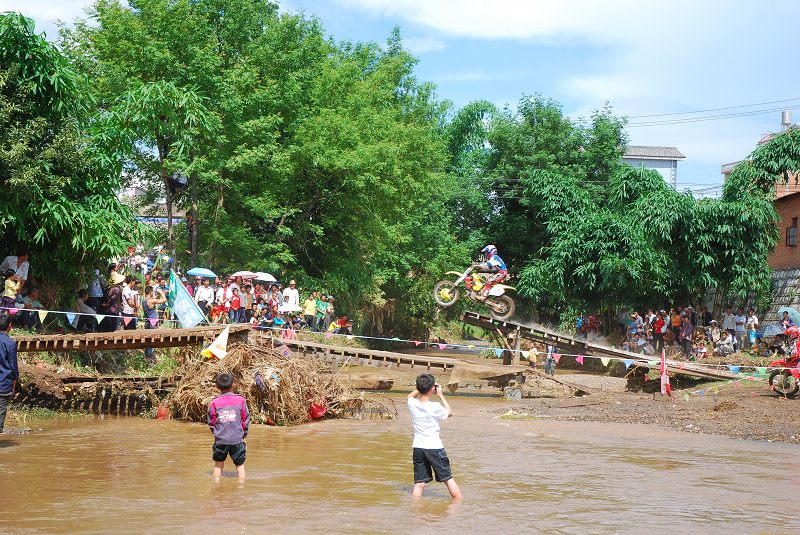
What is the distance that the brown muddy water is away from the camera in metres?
9.30

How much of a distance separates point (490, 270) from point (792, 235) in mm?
15006

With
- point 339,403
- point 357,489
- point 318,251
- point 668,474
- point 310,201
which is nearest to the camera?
point 357,489

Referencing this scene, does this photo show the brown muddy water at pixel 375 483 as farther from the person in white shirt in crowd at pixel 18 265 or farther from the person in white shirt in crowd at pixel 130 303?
the person in white shirt in crowd at pixel 130 303

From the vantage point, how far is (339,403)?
1845 cm

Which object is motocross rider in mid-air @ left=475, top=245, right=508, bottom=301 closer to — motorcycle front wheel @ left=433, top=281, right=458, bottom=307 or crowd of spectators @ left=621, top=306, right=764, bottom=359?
motorcycle front wheel @ left=433, top=281, right=458, bottom=307

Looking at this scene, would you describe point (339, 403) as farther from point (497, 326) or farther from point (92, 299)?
point (497, 326)

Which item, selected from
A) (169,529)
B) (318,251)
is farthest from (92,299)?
(318,251)

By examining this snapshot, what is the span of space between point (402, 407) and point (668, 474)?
365 inches

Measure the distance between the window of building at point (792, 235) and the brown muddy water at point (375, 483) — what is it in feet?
63.6

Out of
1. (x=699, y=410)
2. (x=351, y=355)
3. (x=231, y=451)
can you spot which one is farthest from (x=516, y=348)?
(x=231, y=451)

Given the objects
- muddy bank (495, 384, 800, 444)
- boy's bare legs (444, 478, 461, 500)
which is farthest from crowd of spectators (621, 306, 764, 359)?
boy's bare legs (444, 478, 461, 500)

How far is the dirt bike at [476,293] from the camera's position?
82.0 feet

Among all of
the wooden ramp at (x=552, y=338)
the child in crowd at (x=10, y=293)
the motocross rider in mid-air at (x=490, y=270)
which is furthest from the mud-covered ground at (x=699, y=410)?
the child in crowd at (x=10, y=293)

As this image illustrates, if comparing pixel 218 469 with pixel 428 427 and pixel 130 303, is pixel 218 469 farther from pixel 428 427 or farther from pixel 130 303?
pixel 130 303
